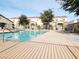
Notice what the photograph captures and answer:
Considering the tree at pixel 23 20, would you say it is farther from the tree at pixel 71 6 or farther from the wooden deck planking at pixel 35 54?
the wooden deck planking at pixel 35 54

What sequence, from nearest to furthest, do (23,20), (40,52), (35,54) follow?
1. (35,54)
2. (40,52)
3. (23,20)

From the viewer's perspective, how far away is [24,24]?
4819cm

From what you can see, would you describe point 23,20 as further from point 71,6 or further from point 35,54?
point 35,54

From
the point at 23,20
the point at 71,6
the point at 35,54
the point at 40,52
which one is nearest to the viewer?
the point at 35,54

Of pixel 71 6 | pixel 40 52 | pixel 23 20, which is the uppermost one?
pixel 71 6

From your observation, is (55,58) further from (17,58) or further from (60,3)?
(60,3)

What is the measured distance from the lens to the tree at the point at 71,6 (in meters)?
23.6

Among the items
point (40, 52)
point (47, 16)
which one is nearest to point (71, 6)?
point (40, 52)

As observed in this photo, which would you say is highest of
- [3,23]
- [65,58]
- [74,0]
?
[74,0]

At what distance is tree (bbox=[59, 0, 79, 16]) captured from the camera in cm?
2359

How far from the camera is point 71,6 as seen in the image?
2516cm

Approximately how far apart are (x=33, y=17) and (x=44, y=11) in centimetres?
1239

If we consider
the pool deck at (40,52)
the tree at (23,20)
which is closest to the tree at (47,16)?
the tree at (23,20)

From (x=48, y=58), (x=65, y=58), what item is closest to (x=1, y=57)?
(x=48, y=58)
